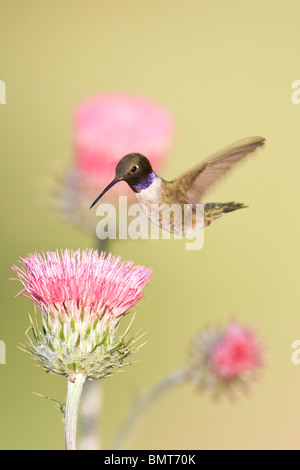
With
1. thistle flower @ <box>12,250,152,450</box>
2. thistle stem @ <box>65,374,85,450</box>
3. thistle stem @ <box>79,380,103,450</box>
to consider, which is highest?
thistle flower @ <box>12,250,152,450</box>

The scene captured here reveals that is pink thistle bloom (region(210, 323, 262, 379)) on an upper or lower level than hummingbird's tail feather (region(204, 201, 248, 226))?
lower

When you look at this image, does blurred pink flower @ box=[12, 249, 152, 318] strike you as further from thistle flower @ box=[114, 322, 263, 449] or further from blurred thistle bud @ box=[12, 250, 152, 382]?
thistle flower @ box=[114, 322, 263, 449]

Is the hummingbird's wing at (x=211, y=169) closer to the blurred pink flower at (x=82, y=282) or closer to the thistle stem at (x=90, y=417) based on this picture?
the blurred pink flower at (x=82, y=282)

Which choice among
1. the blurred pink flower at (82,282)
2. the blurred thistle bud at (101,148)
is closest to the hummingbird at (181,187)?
the blurred pink flower at (82,282)

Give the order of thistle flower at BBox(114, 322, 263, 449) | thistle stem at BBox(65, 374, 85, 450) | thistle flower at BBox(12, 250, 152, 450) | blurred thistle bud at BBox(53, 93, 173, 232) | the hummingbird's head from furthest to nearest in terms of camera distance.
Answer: blurred thistle bud at BBox(53, 93, 173, 232) → thistle flower at BBox(114, 322, 263, 449) → the hummingbird's head → thistle flower at BBox(12, 250, 152, 450) → thistle stem at BBox(65, 374, 85, 450)

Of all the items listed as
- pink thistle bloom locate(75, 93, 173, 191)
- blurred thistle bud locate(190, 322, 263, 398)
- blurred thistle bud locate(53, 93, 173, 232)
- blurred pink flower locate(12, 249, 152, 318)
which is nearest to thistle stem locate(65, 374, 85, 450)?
blurred pink flower locate(12, 249, 152, 318)
